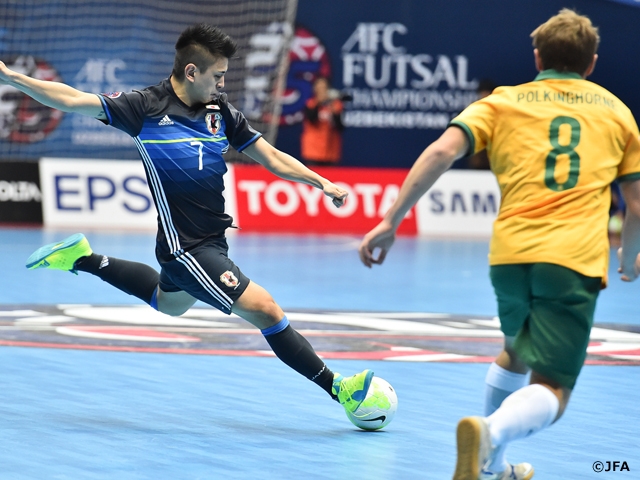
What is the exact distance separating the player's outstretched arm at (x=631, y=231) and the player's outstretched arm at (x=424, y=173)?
0.63m

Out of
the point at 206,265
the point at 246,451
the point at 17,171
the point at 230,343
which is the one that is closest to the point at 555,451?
the point at 246,451

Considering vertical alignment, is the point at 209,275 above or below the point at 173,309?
above

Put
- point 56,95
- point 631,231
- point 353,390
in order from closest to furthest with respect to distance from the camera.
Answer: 1. point 631,231
2. point 56,95
3. point 353,390

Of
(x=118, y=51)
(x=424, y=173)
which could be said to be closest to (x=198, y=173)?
(x=424, y=173)

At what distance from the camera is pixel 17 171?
685 inches

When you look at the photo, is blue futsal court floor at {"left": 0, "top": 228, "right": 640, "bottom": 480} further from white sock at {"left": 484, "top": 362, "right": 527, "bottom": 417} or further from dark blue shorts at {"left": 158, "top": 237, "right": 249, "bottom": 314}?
dark blue shorts at {"left": 158, "top": 237, "right": 249, "bottom": 314}

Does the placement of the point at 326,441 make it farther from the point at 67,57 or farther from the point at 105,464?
the point at 67,57

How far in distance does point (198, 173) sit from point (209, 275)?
1.70 feet

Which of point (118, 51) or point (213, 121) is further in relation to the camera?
point (118, 51)

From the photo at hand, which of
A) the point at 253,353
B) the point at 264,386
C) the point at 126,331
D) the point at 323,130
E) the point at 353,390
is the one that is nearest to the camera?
the point at 353,390

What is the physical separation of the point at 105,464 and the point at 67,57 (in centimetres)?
1702

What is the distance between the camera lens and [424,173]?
3865mm

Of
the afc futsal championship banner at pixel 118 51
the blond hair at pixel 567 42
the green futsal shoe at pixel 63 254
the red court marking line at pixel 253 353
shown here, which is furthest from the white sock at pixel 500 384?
the afc futsal championship banner at pixel 118 51

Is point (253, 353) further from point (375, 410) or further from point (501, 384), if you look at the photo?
point (501, 384)
